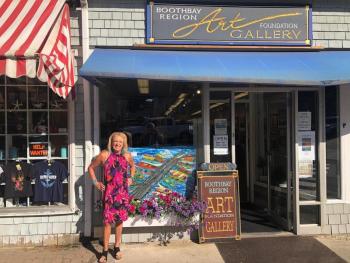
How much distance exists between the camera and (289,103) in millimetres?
7133

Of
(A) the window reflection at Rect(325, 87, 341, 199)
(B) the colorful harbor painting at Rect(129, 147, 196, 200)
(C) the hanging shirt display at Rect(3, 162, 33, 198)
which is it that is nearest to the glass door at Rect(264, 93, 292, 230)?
(A) the window reflection at Rect(325, 87, 341, 199)

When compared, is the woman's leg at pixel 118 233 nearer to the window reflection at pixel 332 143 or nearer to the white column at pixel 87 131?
the white column at pixel 87 131

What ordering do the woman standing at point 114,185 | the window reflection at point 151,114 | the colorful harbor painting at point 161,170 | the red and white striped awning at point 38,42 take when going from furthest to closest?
the window reflection at point 151,114 → the colorful harbor painting at point 161,170 → the woman standing at point 114,185 → the red and white striped awning at point 38,42

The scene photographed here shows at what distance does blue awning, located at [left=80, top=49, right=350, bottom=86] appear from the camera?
5.78 metres

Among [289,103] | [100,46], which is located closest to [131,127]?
[100,46]

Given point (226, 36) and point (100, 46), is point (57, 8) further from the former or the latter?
point (226, 36)

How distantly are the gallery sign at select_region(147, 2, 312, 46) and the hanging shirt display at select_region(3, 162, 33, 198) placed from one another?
255 cm

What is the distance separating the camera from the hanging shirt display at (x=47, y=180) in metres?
6.73

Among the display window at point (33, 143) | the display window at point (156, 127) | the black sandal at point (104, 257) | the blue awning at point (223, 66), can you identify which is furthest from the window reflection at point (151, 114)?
the black sandal at point (104, 257)

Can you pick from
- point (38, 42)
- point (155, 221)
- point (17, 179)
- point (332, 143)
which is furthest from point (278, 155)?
point (38, 42)

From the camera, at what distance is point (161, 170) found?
269 inches

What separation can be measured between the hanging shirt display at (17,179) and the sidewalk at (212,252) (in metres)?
0.78

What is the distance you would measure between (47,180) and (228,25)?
3.44 m

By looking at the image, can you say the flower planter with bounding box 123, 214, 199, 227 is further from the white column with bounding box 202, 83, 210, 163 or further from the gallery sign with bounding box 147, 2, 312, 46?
the gallery sign with bounding box 147, 2, 312, 46
